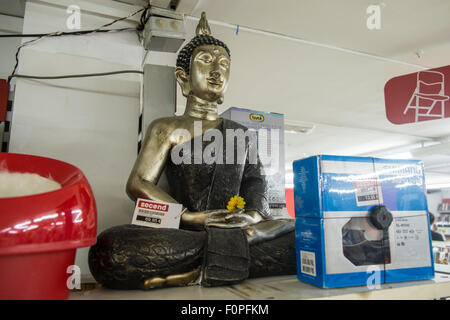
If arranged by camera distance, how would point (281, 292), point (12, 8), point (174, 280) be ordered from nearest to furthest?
point (281, 292)
point (174, 280)
point (12, 8)

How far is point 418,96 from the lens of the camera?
1.72 m

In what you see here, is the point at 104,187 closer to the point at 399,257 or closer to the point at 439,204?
the point at 399,257

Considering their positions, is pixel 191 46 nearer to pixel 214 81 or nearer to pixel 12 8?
pixel 214 81

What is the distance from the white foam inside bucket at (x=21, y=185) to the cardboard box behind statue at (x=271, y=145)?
1.08 meters

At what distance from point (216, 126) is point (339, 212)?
2.74 ft

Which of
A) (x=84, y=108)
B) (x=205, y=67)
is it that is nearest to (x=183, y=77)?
(x=205, y=67)

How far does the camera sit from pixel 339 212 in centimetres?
80

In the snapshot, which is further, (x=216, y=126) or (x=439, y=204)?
(x=439, y=204)

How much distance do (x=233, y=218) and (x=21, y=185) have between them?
648 millimetres

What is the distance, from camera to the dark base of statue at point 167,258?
2.85 feet

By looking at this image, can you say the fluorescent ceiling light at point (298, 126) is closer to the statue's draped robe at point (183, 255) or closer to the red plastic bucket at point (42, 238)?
the statue's draped robe at point (183, 255)

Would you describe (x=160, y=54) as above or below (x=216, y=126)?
above

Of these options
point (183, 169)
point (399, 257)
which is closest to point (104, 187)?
point (183, 169)

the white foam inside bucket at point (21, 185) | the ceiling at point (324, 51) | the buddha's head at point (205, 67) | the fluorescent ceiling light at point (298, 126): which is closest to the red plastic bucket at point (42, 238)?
the white foam inside bucket at point (21, 185)
